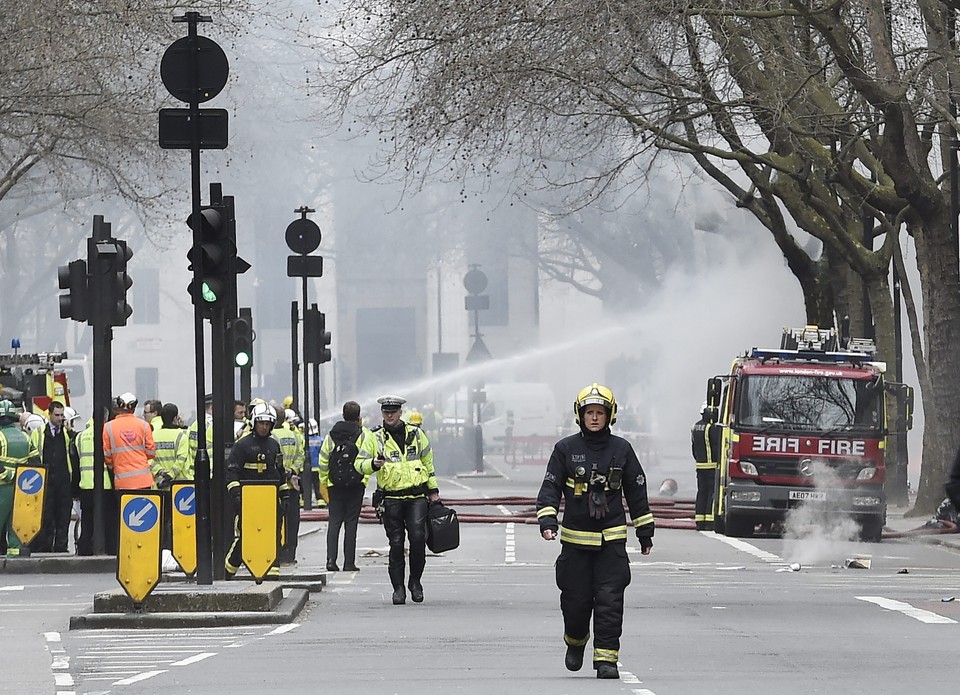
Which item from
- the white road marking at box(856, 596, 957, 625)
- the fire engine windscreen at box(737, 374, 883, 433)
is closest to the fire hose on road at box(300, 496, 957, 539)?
the fire engine windscreen at box(737, 374, 883, 433)

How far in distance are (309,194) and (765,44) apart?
52.8 meters

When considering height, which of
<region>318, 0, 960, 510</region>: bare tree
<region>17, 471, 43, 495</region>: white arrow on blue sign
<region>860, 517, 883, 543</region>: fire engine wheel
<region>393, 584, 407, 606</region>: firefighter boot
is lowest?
<region>393, 584, 407, 606</region>: firefighter boot

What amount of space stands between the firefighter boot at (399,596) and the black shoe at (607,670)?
549 cm

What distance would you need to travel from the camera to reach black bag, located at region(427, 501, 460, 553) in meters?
16.7

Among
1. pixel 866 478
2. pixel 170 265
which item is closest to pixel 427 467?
pixel 866 478

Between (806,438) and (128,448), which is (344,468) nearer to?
(128,448)

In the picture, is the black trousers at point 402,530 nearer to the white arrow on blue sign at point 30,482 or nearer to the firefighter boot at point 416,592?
the firefighter boot at point 416,592

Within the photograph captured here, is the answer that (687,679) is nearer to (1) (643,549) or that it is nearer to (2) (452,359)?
(1) (643,549)

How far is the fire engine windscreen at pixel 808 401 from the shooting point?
1011 inches

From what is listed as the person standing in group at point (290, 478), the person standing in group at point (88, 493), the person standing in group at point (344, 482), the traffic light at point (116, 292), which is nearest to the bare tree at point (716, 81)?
the person standing in group at point (344, 482)

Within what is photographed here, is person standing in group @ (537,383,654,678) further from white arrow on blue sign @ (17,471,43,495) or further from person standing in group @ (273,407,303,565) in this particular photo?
white arrow on blue sign @ (17,471,43,495)

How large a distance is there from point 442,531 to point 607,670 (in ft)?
17.8

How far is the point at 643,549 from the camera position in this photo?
11836 mm

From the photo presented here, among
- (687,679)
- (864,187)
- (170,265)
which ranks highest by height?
(170,265)
